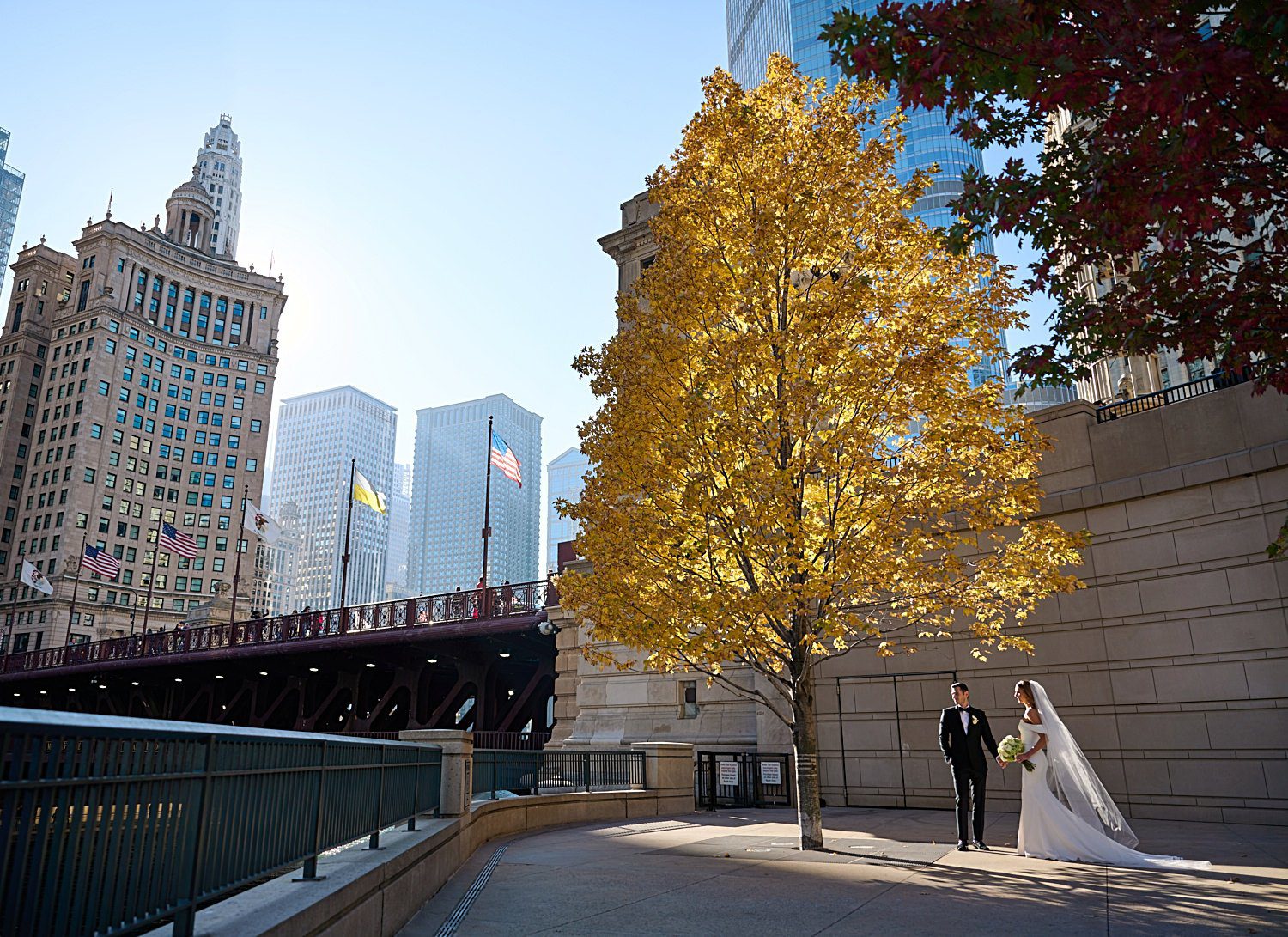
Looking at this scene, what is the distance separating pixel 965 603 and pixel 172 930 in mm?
10564

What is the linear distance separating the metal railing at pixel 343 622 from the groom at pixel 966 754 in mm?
17455

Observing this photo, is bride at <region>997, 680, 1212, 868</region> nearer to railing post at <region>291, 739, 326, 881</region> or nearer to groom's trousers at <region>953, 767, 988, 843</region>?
groom's trousers at <region>953, 767, 988, 843</region>

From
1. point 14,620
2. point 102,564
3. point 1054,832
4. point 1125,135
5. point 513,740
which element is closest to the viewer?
point 1125,135

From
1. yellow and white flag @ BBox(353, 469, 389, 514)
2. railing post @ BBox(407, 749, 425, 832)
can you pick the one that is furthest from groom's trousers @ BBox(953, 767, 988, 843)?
yellow and white flag @ BBox(353, 469, 389, 514)

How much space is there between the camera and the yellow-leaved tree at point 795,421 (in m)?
11.3

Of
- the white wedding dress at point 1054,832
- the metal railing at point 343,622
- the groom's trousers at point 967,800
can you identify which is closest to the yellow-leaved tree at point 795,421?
the groom's trousers at point 967,800

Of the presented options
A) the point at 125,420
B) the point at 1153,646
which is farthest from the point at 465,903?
the point at 125,420

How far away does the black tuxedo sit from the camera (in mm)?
11234

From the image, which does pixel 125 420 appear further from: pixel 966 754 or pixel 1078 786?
pixel 1078 786

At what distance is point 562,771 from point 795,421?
9362 millimetres

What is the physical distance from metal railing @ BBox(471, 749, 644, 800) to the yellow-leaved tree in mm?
3739

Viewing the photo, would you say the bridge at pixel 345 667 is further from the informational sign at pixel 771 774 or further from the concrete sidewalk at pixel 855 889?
the concrete sidewalk at pixel 855 889

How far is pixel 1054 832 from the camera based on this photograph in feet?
33.7

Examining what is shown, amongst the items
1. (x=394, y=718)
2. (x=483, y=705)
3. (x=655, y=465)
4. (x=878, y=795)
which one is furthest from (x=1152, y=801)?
(x=394, y=718)
